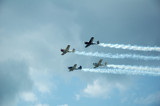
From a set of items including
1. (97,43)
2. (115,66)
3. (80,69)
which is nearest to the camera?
(115,66)

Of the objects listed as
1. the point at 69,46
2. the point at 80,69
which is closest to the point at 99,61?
the point at 80,69

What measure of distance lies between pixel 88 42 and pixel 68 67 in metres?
18.7

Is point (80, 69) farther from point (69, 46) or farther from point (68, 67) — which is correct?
point (69, 46)

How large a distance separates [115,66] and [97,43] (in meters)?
15.1

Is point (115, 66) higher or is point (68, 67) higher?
point (68, 67)

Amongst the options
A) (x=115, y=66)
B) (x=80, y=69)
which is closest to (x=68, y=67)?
(x=80, y=69)

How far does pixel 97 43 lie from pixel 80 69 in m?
17.4

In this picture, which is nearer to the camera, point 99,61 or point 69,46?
point 69,46

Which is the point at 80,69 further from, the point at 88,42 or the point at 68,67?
the point at 88,42

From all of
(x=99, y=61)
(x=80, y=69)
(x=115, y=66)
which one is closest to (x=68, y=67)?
(x=80, y=69)

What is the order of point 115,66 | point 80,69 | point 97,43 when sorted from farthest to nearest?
point 80,69, point 97,43, point 115,66

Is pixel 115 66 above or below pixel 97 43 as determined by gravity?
below

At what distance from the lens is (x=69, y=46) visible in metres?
114

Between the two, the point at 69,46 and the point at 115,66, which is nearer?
the point at 115,66
